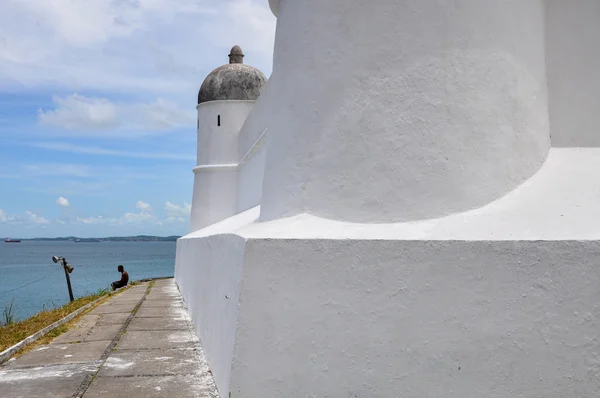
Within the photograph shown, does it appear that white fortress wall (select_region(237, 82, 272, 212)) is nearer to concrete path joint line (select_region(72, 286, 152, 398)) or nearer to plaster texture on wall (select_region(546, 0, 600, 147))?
concrete path joint line (select_region(72, 286, 152, 398))

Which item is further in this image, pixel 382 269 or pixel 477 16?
pixel 477 16

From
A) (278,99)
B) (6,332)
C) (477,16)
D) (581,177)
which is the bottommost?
(6,332)

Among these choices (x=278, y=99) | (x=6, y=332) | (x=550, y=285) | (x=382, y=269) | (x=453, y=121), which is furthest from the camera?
(x=6, y=332)

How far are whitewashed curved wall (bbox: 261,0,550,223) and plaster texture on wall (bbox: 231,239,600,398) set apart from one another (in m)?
0.60

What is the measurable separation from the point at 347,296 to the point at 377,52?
2032 mm

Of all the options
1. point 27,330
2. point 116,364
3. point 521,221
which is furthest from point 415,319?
point 27,330

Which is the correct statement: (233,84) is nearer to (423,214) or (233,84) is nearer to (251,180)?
(251,180)

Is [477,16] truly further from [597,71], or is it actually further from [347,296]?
[347,296]

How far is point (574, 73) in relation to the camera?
17.9 feet

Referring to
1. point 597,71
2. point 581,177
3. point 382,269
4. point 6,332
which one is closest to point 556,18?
point 597,71

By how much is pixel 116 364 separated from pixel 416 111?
3985mm

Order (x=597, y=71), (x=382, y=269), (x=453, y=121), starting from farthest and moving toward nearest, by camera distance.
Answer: (x=597, y=71) < (x=453, y=121) < (x=382, y=269)

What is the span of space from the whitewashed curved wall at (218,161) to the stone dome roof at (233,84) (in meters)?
0.21

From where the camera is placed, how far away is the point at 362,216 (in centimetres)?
478
